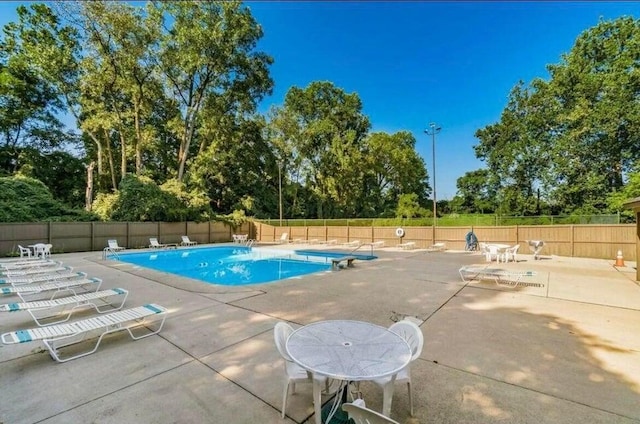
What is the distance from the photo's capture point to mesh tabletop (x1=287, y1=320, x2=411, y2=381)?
1763 mm

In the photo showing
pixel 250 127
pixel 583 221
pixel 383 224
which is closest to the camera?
pixel 583 221

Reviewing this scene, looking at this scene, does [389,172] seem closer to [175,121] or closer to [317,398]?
[175,121]

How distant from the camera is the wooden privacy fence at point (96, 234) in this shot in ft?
39.3

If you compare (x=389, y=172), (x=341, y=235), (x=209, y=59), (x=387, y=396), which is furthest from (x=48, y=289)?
(x=389, y=172)

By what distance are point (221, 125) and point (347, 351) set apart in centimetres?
2324

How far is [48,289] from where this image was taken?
4957mm

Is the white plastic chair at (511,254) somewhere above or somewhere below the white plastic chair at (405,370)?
below

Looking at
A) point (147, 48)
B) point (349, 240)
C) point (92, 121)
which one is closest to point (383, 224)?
point (349, 240)

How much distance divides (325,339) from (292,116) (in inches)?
1028

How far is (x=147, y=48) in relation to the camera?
18125 millimetres

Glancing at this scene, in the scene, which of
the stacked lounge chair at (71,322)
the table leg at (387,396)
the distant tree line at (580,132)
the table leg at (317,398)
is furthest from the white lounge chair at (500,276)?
the distant tree line at (580,132)

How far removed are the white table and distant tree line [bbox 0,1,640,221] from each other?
56.4 ft

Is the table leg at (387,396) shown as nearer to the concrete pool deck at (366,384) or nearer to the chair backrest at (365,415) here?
the concrete pool deck at (366,384)

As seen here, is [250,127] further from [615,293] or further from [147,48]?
[615,293]
